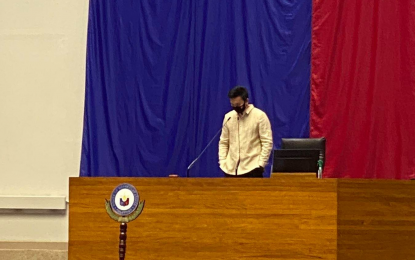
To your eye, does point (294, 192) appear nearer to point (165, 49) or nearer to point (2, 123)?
point (165, 49)

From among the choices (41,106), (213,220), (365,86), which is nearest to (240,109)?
(365,86)

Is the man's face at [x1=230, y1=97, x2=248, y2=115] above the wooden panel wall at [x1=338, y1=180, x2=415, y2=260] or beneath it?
above

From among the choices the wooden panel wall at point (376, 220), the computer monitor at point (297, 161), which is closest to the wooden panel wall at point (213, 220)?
the wooden panel wall at point (376, 220)

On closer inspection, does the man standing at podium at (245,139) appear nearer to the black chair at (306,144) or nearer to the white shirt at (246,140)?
the white shirt at (246,140)

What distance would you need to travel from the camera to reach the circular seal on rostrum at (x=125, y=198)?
406 centimetres

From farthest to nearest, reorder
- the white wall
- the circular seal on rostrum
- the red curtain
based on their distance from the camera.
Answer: the white wall → the red curtain → the circular seal on rostrum

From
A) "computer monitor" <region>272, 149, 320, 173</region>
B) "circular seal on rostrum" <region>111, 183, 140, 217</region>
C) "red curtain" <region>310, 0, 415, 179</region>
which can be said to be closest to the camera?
"circular seal on rostrum" <region>111, 183, 140, 217</region>

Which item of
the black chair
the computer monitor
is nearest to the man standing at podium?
the black chair

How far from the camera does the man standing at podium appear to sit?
581 centimetres

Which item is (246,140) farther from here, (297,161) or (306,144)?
(297,161)

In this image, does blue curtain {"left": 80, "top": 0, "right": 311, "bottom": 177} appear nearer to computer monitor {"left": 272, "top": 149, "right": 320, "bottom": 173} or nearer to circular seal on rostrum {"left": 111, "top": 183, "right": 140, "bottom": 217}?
computer monitor {"left": 272, "top": 149, "right": 320, "bottom": 173}

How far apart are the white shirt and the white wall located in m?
1.89

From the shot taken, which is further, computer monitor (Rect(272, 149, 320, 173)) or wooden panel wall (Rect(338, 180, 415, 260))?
computer monitor (Rect(272, 149, 320, 173))

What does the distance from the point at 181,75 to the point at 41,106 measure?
1.44 metres
